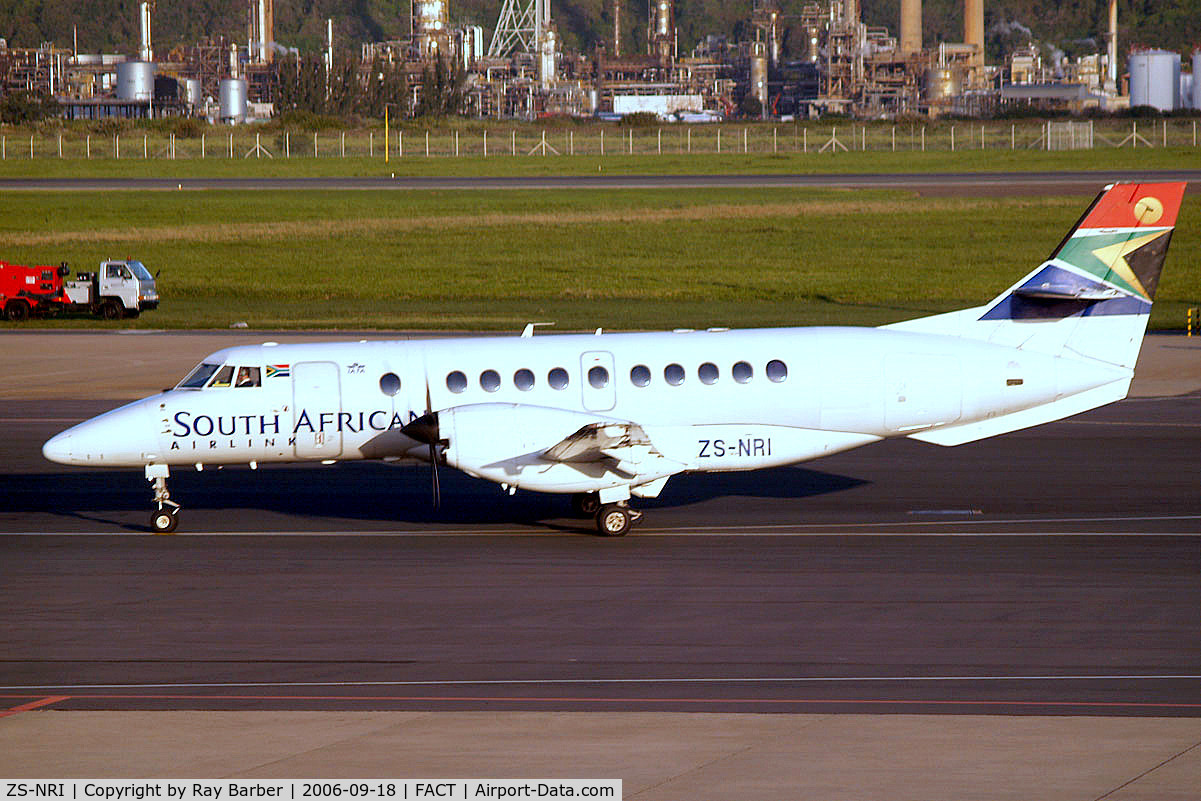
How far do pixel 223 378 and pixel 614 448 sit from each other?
5.88 m

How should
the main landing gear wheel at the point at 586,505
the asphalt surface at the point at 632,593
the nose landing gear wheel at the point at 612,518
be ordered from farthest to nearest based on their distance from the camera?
1. the main landing gear wheel at the point at 586,505
2. the nose landing gear wheel at the point at 612,518
3. the asphalt surface at the point at 632,593

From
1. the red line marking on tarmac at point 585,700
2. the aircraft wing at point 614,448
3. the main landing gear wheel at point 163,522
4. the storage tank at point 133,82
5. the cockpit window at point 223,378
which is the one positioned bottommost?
the red line marking on tarmac at point 585,700

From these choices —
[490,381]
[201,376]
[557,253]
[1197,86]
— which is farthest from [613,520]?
[1197,86]

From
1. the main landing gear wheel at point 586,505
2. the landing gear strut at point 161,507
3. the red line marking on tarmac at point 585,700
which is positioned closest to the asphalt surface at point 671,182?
the main landing gear wheel at point 586,505

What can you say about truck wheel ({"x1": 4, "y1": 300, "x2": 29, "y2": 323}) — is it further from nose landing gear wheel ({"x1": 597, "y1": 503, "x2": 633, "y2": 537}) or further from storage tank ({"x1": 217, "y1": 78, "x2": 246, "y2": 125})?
storage tank ({"x1": 217, "y1": 78, "x2": 246, "y2": 125})

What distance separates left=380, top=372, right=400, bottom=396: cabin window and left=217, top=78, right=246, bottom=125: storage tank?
16778cm

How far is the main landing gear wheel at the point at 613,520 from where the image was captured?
21141 millimetres

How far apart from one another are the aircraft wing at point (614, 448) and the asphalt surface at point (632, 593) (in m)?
1.12

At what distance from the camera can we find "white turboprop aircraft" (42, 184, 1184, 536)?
2133cm

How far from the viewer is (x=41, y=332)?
47656 millimetres

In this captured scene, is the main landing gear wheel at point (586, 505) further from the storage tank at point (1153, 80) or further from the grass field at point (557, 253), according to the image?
the storage tank at point (1153, 80)

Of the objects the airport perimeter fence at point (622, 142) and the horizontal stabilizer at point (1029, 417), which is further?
the airport perimeter fence at point (622, 142)

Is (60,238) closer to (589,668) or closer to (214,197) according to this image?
(214,197)

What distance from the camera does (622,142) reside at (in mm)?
128250
